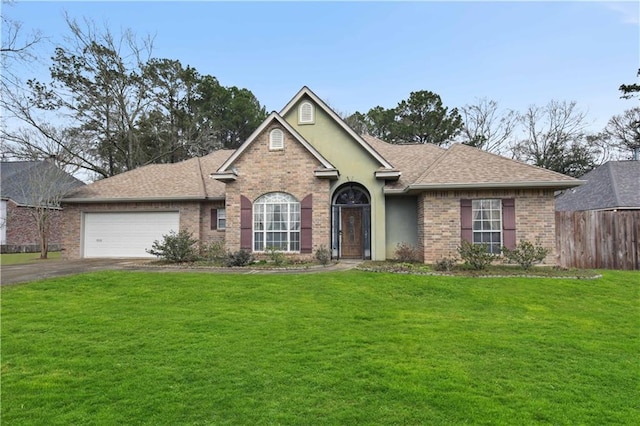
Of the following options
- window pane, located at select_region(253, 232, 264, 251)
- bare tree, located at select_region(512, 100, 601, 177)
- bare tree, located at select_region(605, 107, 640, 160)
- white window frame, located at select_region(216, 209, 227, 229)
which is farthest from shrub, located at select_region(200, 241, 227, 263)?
bare tree, located at select_region(605, 107, 640, 160)

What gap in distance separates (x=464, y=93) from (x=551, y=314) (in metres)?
31.8

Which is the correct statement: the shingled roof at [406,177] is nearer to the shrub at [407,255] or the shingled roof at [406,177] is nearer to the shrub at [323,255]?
the shrub at [407,255]

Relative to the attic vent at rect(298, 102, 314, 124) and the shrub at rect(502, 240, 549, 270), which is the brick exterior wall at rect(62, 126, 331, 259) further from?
the shrub at rect(502, 240, 549, 270)

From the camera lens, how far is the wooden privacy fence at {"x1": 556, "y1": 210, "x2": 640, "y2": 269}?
44.5 feet

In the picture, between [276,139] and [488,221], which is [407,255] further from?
[276,139]

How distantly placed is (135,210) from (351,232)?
32.0 feet

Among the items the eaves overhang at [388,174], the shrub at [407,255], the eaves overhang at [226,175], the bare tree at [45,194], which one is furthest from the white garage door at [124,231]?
the shrub at [407,255]

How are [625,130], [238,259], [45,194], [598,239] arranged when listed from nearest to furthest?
[238,259] < [598,239] < [45,194] < [625,130]

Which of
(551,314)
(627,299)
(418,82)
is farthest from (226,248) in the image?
(418,82)

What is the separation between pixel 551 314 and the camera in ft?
24.9

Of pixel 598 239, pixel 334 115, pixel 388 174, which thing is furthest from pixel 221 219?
pixel 598 239

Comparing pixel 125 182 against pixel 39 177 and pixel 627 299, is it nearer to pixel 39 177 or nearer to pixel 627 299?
pixel 39 177

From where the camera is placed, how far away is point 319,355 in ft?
16.8

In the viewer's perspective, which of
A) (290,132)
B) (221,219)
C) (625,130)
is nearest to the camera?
(290,132)
